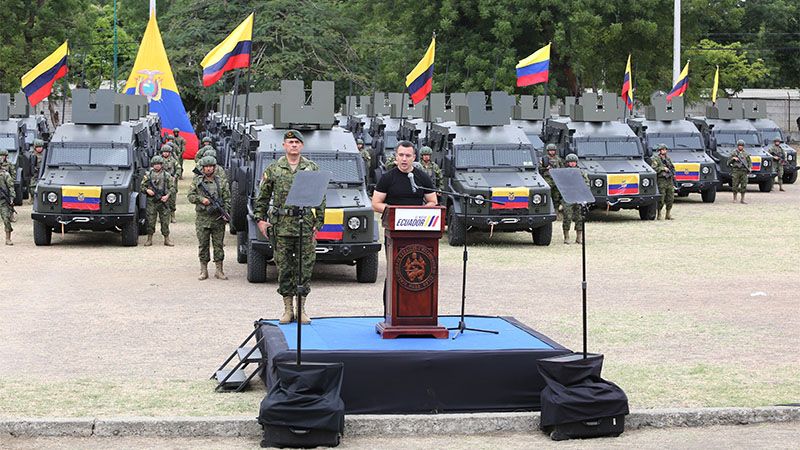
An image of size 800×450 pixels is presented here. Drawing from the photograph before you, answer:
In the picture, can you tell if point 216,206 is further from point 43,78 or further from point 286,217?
point 43,78

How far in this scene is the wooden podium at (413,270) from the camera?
1095cm

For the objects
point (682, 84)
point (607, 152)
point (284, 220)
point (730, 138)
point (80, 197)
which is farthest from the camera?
point (682, 84)

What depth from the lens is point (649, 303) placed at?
55.3 feet

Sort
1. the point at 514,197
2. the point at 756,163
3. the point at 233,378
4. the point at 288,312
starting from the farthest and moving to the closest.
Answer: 1. the point at 756,163
2. the point at 514,197
3. the point at 288,312
4. the point at 233,378

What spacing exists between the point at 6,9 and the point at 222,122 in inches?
629

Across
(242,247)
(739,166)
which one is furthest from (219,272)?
(739,166)

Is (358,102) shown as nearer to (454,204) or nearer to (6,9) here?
(6,9)

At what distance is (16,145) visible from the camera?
3156 centimetres

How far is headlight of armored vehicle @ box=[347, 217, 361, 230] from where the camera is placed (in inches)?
738

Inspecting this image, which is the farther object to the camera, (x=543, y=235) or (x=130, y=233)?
(x=543, y=235)

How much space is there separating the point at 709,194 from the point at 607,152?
17.6 ft

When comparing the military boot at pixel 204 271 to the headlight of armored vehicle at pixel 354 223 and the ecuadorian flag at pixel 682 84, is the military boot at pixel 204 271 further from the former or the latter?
the ecuadorian flag at pixel 682 84

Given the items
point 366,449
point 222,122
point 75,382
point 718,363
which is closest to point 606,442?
point 366,449

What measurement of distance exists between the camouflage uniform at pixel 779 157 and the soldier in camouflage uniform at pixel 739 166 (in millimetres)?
4241
